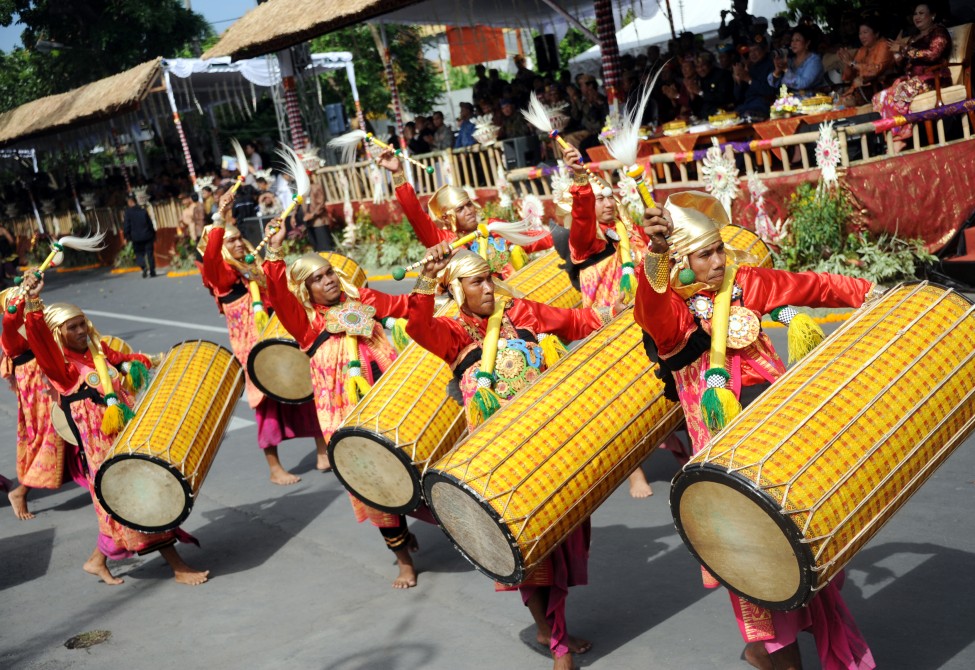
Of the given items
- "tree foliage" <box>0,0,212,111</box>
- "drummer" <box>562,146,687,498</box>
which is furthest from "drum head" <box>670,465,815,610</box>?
"tree foliage" <box>0,0,212,111</box>

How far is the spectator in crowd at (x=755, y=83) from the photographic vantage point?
11.2m

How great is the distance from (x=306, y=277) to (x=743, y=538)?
3.07 m

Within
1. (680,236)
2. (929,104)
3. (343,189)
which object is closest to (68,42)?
(343,189)

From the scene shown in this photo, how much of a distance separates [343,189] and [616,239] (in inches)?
509

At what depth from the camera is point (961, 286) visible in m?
8.51

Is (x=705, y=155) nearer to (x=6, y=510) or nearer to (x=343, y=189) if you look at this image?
(x=6, y=510)

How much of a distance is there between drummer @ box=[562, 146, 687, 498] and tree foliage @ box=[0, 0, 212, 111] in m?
28.2

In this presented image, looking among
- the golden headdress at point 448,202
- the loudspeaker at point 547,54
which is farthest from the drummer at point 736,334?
the loudspeaker at point 547,54

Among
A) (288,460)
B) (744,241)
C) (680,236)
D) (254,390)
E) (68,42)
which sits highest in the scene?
(68,42)

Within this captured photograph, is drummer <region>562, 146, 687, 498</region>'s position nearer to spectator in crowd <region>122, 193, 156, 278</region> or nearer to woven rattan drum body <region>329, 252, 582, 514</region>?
woven rattan drum body <region>329, 252, 582, 514</region>

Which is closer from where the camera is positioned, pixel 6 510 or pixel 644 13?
pixel 6 510

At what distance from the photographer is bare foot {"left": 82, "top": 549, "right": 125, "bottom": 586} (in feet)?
20.6

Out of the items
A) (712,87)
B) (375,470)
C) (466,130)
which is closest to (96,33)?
(466,130)

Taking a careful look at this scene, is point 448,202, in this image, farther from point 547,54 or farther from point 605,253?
point 547,54
